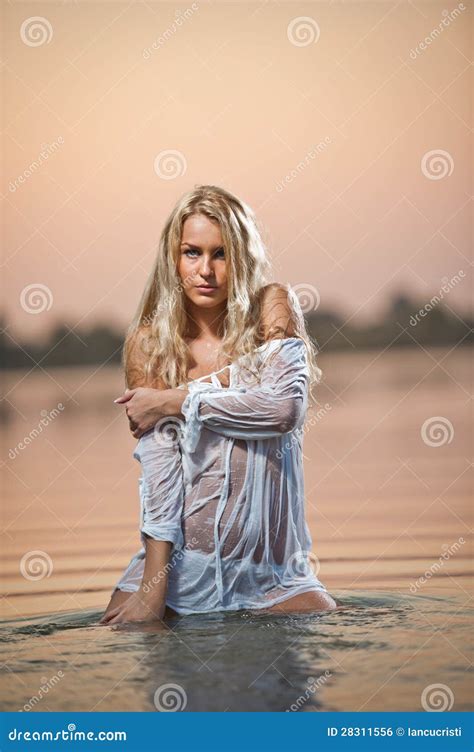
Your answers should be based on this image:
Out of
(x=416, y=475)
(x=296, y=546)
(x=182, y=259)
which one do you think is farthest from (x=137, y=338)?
(x=416, y=475)

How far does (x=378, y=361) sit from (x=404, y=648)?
9.95 metres

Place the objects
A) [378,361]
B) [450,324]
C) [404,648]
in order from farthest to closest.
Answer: [378,361] < [450,324] < [404,648]

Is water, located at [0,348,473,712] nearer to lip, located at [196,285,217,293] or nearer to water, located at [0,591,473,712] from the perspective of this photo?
water, located at [0,591,473,712]

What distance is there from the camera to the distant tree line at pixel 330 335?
8569 mm

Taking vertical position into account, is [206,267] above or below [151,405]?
above

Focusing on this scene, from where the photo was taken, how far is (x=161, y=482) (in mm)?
3346

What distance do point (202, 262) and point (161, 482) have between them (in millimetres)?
650

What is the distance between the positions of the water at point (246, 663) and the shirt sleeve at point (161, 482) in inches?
11.2

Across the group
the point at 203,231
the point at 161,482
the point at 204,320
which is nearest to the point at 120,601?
the point at 161,482

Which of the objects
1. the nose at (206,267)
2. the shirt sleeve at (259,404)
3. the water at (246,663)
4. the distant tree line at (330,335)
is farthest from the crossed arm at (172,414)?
the distant tree line at (330,335)

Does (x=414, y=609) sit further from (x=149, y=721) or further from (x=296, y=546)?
(x=149, y=721)

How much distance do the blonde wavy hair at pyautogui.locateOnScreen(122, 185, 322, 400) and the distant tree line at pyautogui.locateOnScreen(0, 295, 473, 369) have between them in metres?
4.02

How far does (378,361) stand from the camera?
12914 mm

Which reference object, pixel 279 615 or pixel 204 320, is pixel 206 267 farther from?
pixel 279 615
